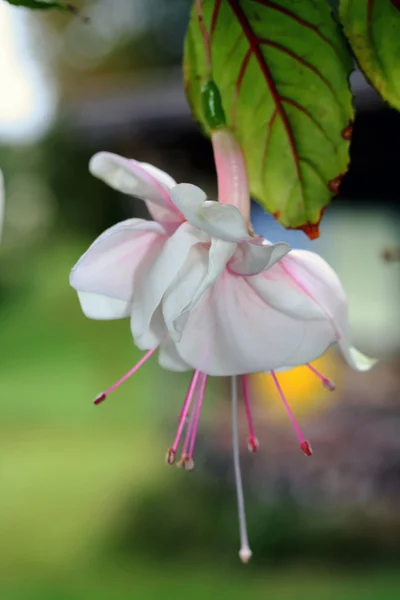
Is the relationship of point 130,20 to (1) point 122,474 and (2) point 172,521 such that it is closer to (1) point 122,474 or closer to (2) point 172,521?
(1) point 122,474

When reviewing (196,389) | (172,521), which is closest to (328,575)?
(172,521)

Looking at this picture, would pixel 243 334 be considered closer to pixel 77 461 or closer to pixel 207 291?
pixel 207 291

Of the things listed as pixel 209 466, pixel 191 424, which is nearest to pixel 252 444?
pixel 191 424

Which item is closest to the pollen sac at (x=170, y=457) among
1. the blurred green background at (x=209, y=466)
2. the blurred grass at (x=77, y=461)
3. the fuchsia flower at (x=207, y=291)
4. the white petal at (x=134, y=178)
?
the fuchsia flower at (x=207, y=291)

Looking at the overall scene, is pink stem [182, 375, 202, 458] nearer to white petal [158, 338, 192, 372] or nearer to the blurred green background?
white petal [158, 338, 192, 372]

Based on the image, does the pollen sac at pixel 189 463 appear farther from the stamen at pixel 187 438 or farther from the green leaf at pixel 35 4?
the green leaf at pixel 35 4

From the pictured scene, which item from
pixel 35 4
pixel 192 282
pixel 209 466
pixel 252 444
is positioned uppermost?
pixel 35 4

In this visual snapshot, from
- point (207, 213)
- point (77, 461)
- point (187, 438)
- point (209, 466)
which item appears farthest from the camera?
point (77, 461)
